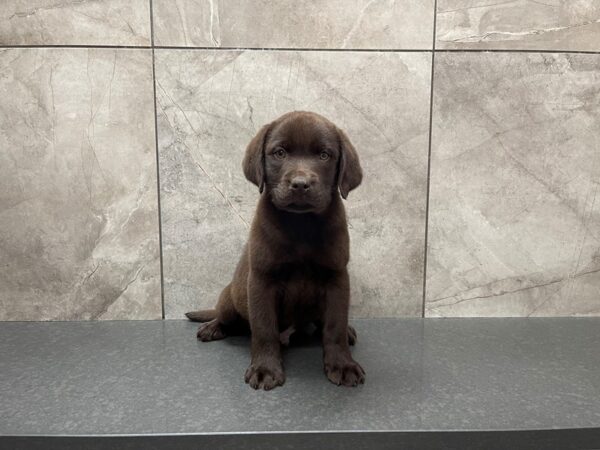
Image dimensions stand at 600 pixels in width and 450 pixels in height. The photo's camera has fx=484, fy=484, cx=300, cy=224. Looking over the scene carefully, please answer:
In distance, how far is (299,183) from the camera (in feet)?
5.63

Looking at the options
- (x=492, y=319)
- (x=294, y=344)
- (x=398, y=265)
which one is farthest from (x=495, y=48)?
(x=294, y=344)

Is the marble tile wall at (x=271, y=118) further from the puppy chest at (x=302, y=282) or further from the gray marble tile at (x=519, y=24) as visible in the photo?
the puppy chest at (x=302, y=282)

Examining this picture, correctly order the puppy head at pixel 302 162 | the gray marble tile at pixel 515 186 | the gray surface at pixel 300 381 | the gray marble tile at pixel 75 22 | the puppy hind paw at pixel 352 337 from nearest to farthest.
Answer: the gray surface at pixel 300 381 → the puppy head at pixel 302 162 → the puppy hind paw at pixel 352 337 → the gray marble tile at pixel 75 22 → the gray marble tile at pixel 515 186

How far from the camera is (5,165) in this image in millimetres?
2551

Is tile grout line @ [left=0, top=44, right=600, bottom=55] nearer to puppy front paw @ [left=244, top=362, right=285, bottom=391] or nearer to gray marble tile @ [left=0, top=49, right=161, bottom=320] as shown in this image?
gray marble tile @ [left=0, top=49, right=161, bottom=320]

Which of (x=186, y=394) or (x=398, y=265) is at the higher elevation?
(x=398, y=265)

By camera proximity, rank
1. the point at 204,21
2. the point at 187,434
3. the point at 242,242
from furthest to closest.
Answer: the point at 242,242, the point at 204,21, the point at 187,434

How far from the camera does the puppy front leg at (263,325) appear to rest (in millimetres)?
1941

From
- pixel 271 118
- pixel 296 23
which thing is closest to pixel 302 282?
pixel 271 118

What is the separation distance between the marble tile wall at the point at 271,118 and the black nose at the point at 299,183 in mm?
894

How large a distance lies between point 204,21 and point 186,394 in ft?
5.91

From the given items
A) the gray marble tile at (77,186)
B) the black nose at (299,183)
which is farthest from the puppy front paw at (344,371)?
the gray marble tile at (77,186)

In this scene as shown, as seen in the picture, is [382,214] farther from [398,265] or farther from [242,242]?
[242,242]

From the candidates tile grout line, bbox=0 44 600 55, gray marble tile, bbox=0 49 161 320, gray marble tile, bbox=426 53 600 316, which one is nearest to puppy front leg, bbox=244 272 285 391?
gray marble tile, bbox=0 49 161 320
